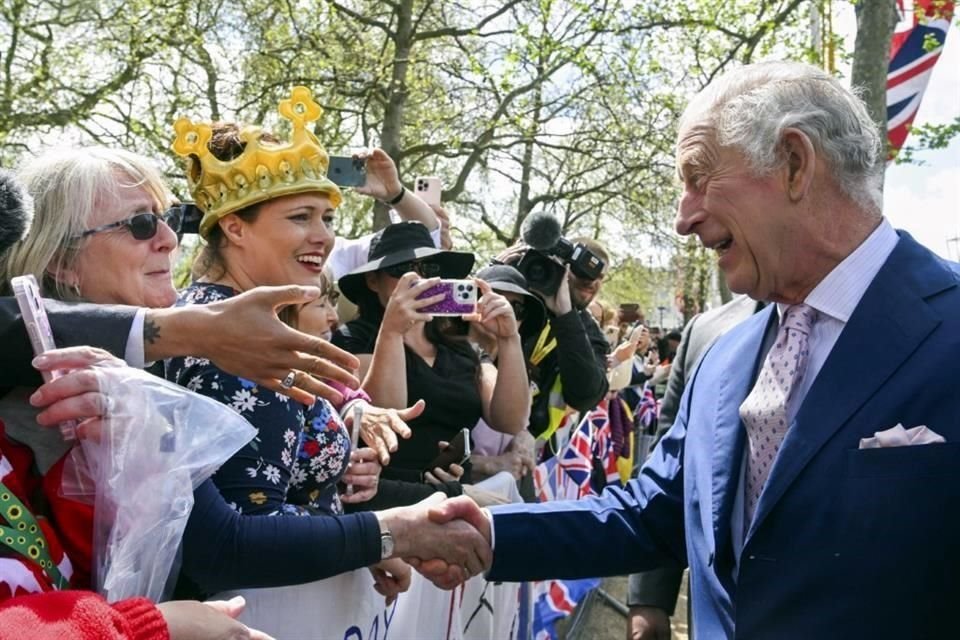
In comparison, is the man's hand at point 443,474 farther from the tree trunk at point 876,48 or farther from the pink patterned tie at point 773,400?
the tree trunk at point 876,48

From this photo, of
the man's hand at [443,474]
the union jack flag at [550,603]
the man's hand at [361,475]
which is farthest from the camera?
the union jack flag at [550,603]

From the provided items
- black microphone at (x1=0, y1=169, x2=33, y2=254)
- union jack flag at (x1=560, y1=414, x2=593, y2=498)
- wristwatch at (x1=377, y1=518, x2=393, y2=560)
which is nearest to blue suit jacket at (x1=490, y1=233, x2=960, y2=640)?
wristwatch at (x1=377, y1=518, x2=393, y2=560)

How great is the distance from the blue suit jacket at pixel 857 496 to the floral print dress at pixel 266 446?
0.99m

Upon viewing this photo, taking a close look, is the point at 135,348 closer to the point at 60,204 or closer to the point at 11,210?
the point at 11,210

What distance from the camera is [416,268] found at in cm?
388

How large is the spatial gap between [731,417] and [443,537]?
826mm

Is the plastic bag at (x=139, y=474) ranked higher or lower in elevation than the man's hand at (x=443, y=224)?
lower

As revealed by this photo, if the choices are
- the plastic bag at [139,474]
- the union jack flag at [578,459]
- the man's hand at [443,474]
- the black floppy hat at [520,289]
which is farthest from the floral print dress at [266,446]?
Result: the union jack flag at [578,459]

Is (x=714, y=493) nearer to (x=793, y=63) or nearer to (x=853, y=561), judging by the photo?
(x=853, y=561)

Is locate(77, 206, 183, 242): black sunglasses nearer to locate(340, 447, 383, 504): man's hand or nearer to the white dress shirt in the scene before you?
locate(340, 447, 383, 504): man's hand

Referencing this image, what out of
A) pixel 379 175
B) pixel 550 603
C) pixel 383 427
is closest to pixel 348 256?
pixel 379 175

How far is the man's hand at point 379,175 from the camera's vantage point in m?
4.45

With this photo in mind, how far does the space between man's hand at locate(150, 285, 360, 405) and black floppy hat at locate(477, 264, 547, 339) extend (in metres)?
2.59

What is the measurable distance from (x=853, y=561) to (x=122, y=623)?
1.37 metres
